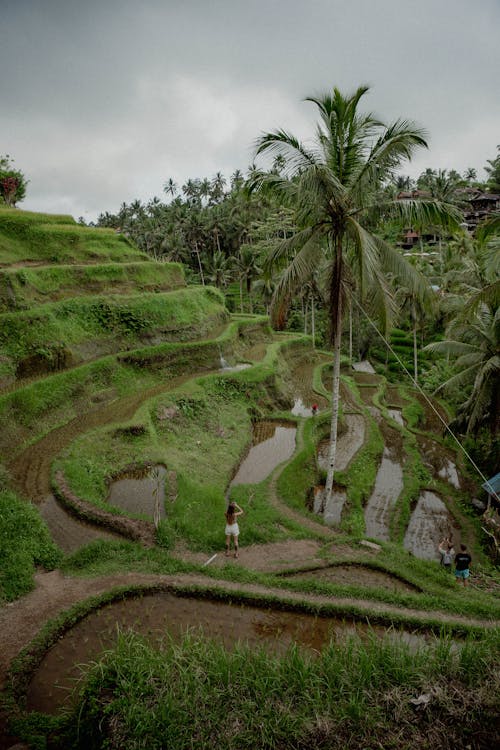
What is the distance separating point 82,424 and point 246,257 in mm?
35156

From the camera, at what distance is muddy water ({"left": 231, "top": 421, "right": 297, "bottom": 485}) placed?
16.2 m

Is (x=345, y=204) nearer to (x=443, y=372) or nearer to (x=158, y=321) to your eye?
(x=158, y=321)

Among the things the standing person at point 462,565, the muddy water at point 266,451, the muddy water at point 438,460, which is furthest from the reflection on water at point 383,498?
the muddy water at point 266,451

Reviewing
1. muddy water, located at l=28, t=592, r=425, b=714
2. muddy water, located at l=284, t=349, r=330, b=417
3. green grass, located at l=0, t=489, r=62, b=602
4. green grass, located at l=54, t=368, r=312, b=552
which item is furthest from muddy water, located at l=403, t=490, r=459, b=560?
green grass, located at l=0, t=489, r=62, b=602

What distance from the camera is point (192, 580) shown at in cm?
871

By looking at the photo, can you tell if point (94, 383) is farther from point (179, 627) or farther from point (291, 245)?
point (179, 627)

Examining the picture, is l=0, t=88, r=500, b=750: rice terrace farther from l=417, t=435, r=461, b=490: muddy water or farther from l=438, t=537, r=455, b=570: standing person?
l=438, t=537, r=455, b=570: standing person

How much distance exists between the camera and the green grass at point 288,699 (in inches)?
159

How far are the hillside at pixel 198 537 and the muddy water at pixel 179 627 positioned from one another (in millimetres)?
46

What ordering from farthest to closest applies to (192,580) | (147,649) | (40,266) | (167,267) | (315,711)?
1. (167,267)
2. (40,266)
3. (192,580)
4. (147,649)
5. (315,711)

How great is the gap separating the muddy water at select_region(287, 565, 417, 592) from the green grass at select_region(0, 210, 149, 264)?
22.5m

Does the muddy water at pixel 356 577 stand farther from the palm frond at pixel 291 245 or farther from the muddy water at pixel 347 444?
the palm frond at pixel 291 245

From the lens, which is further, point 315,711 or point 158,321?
point 158,321

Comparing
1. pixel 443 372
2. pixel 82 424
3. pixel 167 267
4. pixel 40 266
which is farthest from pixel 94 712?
pixel 443 372
